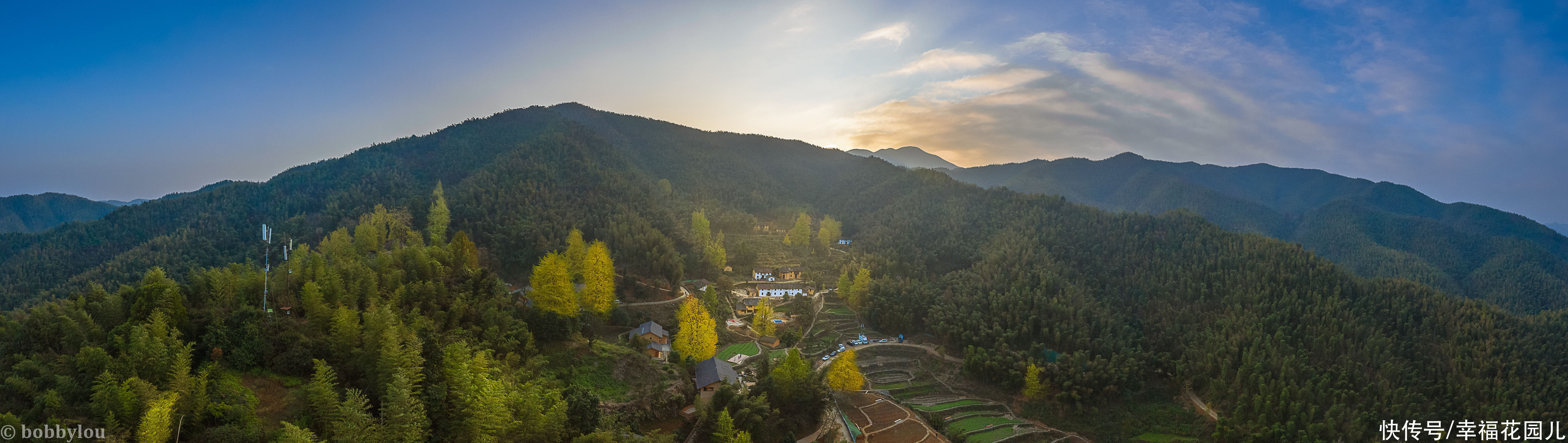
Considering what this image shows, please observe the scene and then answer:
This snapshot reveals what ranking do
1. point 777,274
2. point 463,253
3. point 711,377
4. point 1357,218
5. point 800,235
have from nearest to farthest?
1. point 711,377
2. point 463,253
3. point 777,274
4. point 800,235
5. point 1357,218

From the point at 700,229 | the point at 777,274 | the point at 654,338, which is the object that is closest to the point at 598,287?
the point at 654,338

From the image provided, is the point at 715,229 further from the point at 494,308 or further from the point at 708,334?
the point at 494,308

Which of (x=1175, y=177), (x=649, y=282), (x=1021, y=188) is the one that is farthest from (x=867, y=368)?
(x=1175, y=177)

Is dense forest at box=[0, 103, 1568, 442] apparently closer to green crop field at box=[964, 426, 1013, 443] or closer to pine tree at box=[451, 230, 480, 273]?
pine tree at box=[451, 230, 480, 273]

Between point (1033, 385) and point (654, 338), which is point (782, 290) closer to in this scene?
point (1033, 385)

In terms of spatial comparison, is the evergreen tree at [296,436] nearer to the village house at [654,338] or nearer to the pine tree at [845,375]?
the village house at [654,338]

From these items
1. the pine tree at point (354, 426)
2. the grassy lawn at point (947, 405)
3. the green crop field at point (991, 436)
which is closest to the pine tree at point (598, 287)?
the pine tree at point (354, 426)
